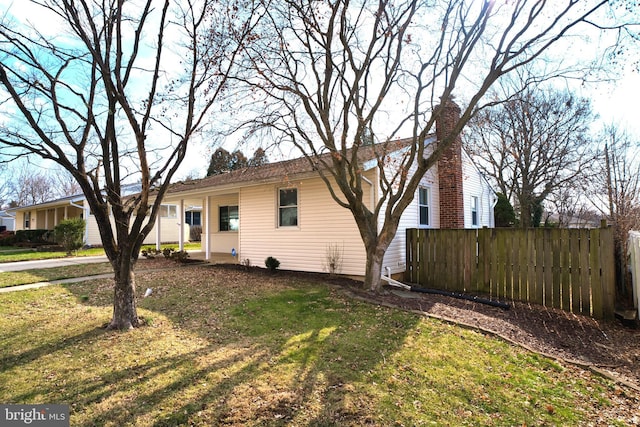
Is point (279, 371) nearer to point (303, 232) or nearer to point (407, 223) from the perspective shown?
point (303, 232)

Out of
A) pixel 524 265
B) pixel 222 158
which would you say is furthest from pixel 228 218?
pixel 524 265

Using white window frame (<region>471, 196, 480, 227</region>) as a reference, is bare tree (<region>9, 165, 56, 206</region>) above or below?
above

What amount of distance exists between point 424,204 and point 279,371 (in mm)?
8720

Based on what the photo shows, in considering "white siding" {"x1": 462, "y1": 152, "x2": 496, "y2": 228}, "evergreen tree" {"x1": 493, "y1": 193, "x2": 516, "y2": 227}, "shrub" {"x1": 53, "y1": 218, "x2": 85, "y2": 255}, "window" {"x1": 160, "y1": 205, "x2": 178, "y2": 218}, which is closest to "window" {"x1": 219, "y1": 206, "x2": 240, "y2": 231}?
"shrub" {"x1": 53, "y1": 218, "x2": 85, "y2": 255}

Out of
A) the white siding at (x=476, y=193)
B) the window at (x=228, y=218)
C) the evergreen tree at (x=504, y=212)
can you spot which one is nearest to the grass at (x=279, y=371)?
the white siding at (x=476, y=193)

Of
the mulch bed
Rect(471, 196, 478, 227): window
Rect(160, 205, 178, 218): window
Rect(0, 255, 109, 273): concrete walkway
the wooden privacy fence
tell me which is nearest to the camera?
the mulch bed

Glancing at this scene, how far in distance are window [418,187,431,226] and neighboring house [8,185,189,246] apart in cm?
1275

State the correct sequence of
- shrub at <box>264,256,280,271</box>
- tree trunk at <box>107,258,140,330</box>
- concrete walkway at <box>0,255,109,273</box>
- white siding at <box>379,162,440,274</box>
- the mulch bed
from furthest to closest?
concrete walkway at <box>0,255,109,273</box>
shrub at <box>264,256,280,271</box>
white siding at <box>379,162,440,274</box>
tree trunk at <box>107,258,140,330</box>
the mulch bed

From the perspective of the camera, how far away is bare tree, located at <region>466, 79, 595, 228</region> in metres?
16.0

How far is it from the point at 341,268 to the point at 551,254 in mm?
4951

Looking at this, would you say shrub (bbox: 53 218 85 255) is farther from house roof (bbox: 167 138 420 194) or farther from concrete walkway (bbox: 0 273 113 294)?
concrete walkway (bbox: 0 273 113 294)

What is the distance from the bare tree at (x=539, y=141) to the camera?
15961 mm

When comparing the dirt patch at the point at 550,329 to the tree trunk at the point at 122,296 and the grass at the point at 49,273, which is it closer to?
the tree trunk at the point at 122,296

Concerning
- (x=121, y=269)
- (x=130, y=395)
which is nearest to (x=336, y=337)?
(x=130, y=395)
